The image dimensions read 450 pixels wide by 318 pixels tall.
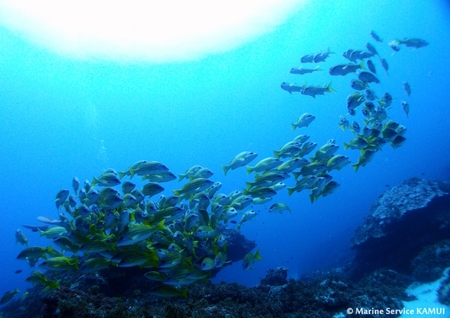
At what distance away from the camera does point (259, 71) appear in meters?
74.9

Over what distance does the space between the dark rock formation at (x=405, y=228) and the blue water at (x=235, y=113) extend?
13.3 metres

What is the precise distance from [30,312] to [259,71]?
7548cm

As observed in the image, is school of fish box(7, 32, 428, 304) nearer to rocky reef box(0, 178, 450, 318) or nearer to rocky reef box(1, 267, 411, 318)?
rocky reef box(1, 267, 411, 318)

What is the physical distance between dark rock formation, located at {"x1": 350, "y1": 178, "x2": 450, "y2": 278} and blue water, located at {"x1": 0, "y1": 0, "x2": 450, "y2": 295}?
13.3 meters

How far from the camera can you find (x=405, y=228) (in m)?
10.7

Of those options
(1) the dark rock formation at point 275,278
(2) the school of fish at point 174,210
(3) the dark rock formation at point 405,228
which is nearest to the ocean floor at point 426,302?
(3) the dark rock formation at point 405,228

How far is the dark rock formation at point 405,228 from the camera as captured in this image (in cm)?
1027

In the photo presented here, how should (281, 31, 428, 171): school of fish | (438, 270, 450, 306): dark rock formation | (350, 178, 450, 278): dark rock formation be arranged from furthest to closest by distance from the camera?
1. (350, 178, 450, 278): dark rock formation
2. (438, 270, 450, 306): dark rock formation
3. (281, 31, 428, 171): school of fish

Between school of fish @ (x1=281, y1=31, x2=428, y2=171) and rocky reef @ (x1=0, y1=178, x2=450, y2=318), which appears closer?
rocky reef @ (x1=0, y1=178, x2=450, y2=318)

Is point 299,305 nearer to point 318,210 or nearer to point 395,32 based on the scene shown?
point 318,210

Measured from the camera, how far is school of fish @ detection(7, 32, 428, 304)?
15.1 feet

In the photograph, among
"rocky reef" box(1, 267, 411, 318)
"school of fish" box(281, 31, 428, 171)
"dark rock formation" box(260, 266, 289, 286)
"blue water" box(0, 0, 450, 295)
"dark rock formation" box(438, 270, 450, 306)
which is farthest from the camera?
"blue water" box(0, 0, 450, 295)

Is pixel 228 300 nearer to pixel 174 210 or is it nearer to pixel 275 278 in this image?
pixel 174 210

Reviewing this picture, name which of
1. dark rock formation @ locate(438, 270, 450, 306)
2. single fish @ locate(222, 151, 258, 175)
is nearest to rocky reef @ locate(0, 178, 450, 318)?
dark rock formation @ locate(438, 270, 450, 306)
